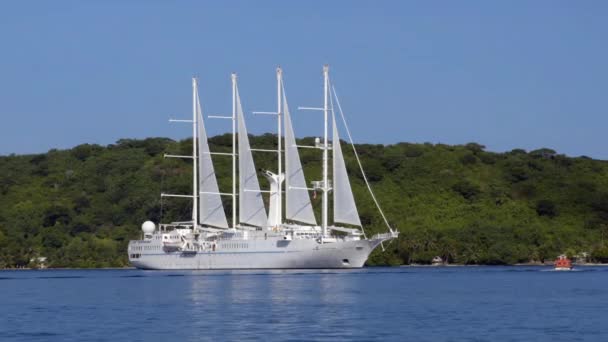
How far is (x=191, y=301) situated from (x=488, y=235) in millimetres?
56347

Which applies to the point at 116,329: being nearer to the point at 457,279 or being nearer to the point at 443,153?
the point at 457,279

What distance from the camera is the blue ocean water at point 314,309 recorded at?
4075cm

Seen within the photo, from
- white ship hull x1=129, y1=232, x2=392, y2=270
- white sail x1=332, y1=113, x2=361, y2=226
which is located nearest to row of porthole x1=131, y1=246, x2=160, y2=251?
white ship hull x1=129, y1=232, x2=392, y2=270

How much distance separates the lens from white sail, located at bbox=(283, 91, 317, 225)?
8756 cm

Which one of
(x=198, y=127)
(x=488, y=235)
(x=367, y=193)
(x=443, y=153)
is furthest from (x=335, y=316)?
(x=443, y=153)

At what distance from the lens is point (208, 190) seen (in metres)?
94.6

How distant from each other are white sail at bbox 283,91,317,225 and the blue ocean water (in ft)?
37.8

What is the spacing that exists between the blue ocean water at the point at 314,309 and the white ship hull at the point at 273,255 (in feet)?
45.8

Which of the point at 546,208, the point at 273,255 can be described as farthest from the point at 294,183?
the point at 546,208

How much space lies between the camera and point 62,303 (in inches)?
2238

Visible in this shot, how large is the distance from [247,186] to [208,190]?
4.41 metres

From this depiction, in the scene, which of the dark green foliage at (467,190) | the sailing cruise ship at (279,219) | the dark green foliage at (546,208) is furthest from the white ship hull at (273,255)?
the dark green foliage at (467,190)

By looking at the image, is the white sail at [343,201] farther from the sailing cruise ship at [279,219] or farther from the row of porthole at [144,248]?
the row of porthole at [144,248]

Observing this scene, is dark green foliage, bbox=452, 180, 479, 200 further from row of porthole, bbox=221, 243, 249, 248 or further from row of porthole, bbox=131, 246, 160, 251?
row of porthole, bbox=131, 246, 160, 251
